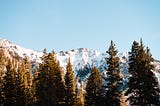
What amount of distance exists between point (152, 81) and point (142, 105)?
3.67 meters

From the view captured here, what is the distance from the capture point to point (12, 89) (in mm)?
71062

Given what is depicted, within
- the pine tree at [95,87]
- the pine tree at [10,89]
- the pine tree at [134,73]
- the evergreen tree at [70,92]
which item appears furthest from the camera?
the pine tree at [10,89]

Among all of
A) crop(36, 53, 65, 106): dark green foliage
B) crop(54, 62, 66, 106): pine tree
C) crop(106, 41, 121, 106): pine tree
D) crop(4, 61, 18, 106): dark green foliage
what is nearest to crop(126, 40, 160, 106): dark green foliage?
crop(106, 41, 121, 106): pine tree

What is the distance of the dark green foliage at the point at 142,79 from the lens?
5234 cm

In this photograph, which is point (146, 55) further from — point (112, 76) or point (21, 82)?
point (21, 82)

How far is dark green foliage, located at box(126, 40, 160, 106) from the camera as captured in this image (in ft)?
172

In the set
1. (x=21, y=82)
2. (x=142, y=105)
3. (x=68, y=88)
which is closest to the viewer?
(x=142, y=105)

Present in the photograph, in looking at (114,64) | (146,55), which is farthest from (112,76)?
(146,55)

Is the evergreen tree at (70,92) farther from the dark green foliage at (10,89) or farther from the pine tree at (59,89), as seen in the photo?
the dark green foliage at (10,89)

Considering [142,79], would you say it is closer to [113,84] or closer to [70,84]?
[113,84]

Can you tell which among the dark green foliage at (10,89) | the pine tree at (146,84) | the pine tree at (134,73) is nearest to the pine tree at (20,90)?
the dark green foliage at (10,89)

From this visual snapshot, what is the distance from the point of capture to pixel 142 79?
52844 millimetres

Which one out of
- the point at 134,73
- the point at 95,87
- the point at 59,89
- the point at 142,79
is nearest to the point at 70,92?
the point at 59,89

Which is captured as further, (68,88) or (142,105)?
(68,88)
